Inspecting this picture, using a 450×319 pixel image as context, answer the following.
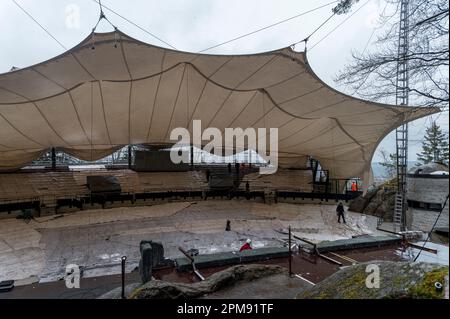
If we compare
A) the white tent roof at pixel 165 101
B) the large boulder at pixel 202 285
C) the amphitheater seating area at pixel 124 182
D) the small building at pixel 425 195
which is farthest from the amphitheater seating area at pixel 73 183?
the large boulder at pixel 202 285

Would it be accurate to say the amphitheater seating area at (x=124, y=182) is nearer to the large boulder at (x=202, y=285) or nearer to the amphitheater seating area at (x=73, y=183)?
the amphitheater seating area at (x=73, y=183)

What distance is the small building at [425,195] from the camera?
46.9 ft

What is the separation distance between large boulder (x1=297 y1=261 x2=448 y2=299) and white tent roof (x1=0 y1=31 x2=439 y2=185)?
6.19 m

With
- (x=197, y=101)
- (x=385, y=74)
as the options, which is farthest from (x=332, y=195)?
(x=385, y=74)

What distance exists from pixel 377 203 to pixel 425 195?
5.29 metres

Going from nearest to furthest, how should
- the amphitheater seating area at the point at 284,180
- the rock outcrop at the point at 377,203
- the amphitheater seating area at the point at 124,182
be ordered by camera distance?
the amphitheater seating area at the point at 124,182 → the rock outcrop at the point at 377,203 → the amphitheater seating area at the point at 284,180

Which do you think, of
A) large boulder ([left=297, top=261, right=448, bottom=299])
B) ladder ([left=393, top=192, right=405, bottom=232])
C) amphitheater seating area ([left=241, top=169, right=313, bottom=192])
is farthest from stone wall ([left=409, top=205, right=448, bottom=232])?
large boulder ([left=297, top=261, right=448, bottom=299])

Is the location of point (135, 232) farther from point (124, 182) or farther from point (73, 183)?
point (73, 183)

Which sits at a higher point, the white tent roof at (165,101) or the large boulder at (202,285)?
the white tent roof at (165,101)

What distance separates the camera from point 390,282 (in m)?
2.19

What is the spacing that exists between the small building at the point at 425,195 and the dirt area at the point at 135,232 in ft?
7.42
